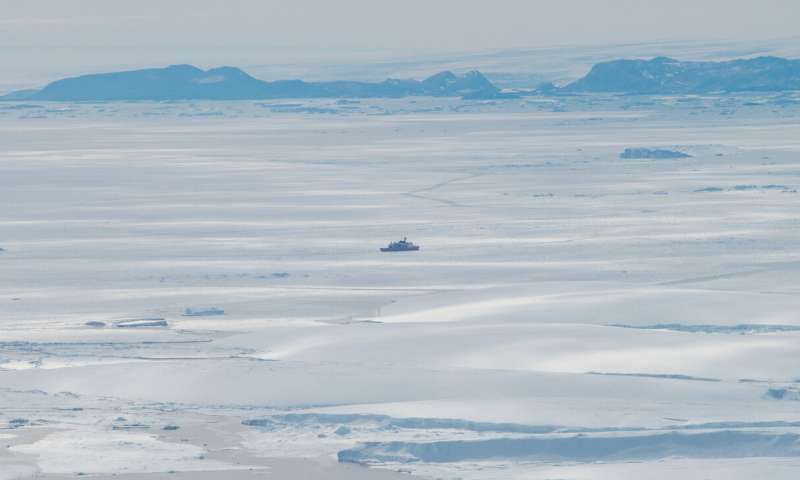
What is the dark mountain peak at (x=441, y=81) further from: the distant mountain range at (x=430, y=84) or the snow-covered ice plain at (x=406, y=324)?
the snow-covered ice plain at (x=406, y=324)

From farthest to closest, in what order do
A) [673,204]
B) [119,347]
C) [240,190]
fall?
1. [240,190]
2. [673,204]
3. [119,347]

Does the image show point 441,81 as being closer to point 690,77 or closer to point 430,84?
point 430,84

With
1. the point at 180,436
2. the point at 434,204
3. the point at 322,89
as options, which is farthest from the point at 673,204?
the point at 322,89

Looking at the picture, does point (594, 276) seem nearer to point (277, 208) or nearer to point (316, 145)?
point (277, 208)

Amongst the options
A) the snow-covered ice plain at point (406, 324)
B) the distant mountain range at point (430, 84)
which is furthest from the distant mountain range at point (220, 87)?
the snow-covered ice plain at point (406, 324)

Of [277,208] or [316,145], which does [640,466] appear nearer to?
[277,208]

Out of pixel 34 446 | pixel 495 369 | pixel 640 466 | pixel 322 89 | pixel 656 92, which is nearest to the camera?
pixel 640 466

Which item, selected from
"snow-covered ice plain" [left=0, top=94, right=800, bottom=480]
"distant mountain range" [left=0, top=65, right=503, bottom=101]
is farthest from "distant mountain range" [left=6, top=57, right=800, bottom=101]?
"snow-covered ice plain" [left=0, top=94, right=800, bottom=480]

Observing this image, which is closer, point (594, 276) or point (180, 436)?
point (180, 436)

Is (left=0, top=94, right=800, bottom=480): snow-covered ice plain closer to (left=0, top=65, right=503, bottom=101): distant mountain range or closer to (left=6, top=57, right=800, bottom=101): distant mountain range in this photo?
(left=6, top=57, right=800, bottom=101): distant mountain range
